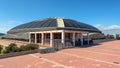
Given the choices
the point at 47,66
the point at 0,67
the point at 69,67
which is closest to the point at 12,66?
the point at 0,67

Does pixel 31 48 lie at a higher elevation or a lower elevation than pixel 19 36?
lower

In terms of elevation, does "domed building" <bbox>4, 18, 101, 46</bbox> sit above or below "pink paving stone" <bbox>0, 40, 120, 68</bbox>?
above

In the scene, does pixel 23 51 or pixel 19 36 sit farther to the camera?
pixel 19 36

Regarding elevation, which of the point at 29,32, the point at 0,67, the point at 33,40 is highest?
the point at 29,32

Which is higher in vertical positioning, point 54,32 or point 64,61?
point 54,32

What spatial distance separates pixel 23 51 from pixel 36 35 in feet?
35.4

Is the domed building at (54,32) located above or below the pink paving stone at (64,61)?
above

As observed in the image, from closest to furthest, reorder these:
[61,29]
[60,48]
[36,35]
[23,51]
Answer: [23,51]
[60,48]
[61,29]
[36,35]

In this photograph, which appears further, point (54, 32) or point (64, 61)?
point (54, 32)

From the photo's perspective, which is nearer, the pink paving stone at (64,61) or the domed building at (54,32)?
the pink paving stone at (64,61)

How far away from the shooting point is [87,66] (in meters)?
9.27

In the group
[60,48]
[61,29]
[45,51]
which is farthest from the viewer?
[61,29]

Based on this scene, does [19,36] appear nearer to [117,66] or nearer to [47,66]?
[47,66]

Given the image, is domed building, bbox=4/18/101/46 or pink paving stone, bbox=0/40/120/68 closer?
pink paving stone, bbox=0/40/120/68
